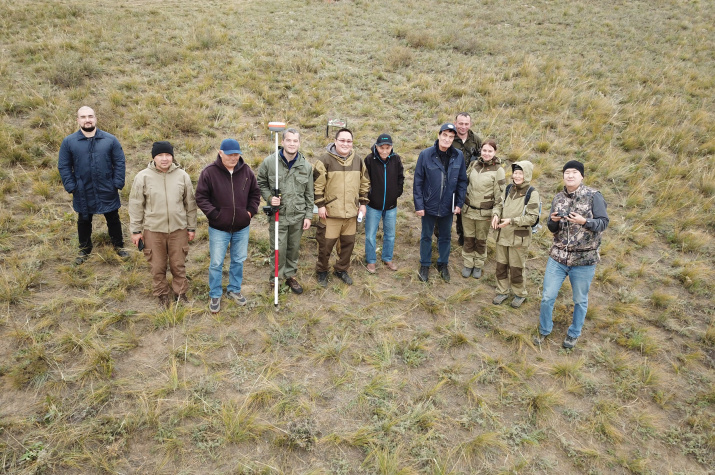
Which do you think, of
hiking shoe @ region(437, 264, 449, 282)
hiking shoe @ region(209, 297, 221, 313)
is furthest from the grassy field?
hiking shoe @ region(437, 264, 449, 282)

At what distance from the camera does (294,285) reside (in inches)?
249

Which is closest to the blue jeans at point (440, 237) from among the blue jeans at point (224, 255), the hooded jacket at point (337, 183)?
the hooded jacket at point (337, 183)

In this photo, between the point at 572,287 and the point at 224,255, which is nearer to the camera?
the point at 572,287

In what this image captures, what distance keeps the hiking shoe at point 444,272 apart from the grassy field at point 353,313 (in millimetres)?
219

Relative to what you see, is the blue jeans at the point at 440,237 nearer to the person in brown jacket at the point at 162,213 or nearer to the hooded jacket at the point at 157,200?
the person in brown jacket at the point at 162,213

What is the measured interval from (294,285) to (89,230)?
3508 millimetres

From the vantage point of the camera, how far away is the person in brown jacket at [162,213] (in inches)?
201

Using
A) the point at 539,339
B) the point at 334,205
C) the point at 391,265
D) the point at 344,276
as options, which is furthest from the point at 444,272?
the point at 334,205

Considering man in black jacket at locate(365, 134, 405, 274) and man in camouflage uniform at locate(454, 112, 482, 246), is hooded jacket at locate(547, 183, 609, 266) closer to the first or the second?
man in camouflage uniform at locate(454, 112, 482, 246)

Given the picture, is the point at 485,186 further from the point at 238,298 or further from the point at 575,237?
the point at 238,298

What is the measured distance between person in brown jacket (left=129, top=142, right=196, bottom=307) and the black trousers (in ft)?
5.02

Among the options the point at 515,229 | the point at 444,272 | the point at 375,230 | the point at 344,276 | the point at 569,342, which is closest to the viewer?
the point at 569,342

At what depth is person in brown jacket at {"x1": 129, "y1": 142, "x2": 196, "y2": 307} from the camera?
5102 mm

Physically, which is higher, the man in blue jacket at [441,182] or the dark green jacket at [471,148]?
the dark green jacket at [471,148]
